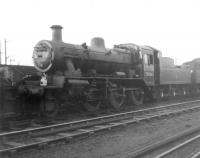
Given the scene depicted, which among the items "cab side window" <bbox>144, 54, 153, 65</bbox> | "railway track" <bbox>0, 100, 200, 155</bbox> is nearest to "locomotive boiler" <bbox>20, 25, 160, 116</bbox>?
"cab side window" <bbox>144, 54, 153, 65</bbox>

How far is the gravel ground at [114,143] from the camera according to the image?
263 inches

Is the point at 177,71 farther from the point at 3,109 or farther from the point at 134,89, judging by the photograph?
the point at 3,109

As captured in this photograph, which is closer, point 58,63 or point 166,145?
point 166,145

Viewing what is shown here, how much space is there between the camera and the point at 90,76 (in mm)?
13938

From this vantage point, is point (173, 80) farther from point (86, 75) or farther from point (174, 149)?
point (174, 149)

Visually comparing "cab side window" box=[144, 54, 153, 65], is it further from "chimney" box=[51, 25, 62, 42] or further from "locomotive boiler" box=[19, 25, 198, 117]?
"chimney" box=[51, 25, 62, 42]

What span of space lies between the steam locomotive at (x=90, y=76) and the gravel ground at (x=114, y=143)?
354 centimetres

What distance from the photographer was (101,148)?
724cm

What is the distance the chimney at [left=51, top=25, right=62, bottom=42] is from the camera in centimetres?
1333

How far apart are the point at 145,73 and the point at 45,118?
7886 millimetres

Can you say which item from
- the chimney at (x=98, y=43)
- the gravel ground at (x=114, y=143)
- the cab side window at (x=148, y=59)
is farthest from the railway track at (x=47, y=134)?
the cab side window at (x=148, y=59)

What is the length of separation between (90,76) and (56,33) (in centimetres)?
248

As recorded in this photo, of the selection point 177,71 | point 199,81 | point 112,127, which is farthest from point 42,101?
point 199,81

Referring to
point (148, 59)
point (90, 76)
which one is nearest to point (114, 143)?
point (90, 76)
